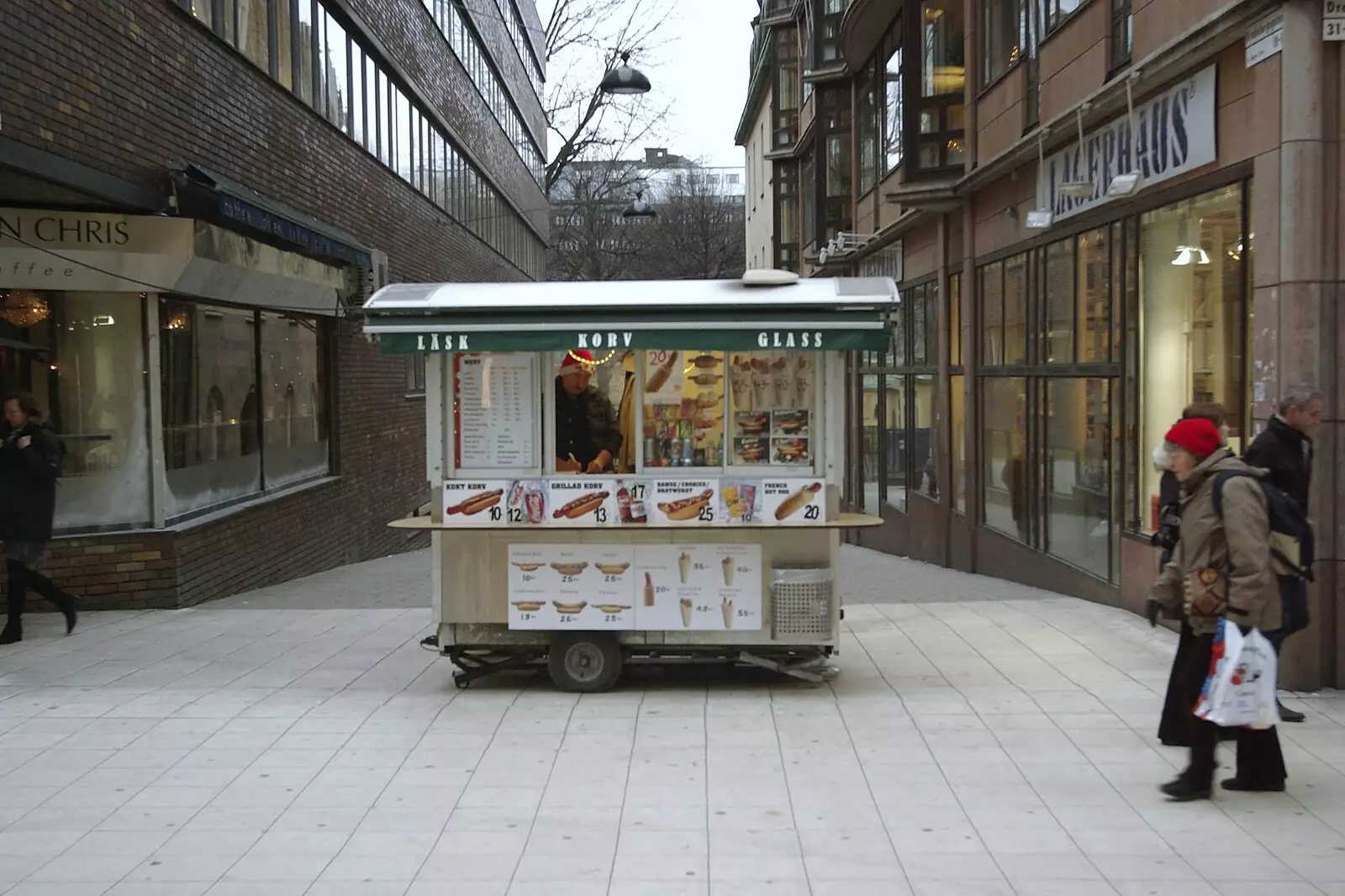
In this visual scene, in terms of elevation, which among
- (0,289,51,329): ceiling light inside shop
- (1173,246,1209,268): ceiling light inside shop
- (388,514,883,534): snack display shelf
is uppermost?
(1173,246,1209,268): ceiling light inside shop

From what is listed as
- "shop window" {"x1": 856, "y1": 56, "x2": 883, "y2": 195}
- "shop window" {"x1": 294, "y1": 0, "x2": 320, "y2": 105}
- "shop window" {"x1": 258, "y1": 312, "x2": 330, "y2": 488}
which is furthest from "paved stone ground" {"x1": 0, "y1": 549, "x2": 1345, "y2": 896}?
"shop window" {"x1": 856, "y1": 56, "x2": 883, "y2": 195}

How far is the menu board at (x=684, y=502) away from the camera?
8.02 meters

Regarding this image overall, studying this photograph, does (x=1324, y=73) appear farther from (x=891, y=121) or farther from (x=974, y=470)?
(x=891, y=121)

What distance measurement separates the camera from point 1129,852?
17.6ft

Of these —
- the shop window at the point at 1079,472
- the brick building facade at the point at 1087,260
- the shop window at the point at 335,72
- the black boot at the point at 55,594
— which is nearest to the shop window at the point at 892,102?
the brick building facade at the point at 1087,260

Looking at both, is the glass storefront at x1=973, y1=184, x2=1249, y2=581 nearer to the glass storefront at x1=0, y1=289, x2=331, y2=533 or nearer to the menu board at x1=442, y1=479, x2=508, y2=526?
the menu board at x1=442, y1=479, x2=508, y2=526

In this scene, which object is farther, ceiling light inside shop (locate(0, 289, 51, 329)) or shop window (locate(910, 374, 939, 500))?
shop window (locate(910, 374, 939, 500))

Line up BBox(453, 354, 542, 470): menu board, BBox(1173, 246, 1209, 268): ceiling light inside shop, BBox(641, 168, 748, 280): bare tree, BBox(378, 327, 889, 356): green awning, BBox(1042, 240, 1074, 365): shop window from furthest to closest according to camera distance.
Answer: BBox(641, 168, 748, 280): bare tree
BBox(1042, 240, 1074, 365): shop window
BBox(1173, 246, 1209, 268): ceiling light inside shop
BBox(453, 354, 542, 470): menu board
BBox(378, 327, 889, 356): green awning

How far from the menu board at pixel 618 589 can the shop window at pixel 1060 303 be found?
5.86 m

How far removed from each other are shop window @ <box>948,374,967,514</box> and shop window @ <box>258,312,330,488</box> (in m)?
8.01

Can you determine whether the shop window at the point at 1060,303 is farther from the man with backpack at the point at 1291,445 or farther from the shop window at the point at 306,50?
the shop window at the point at 306,50

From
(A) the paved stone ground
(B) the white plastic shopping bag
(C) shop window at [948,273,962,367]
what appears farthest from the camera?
(C) shop window at [948,273,962,367]

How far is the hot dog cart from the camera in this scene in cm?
783

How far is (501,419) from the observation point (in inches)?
325
